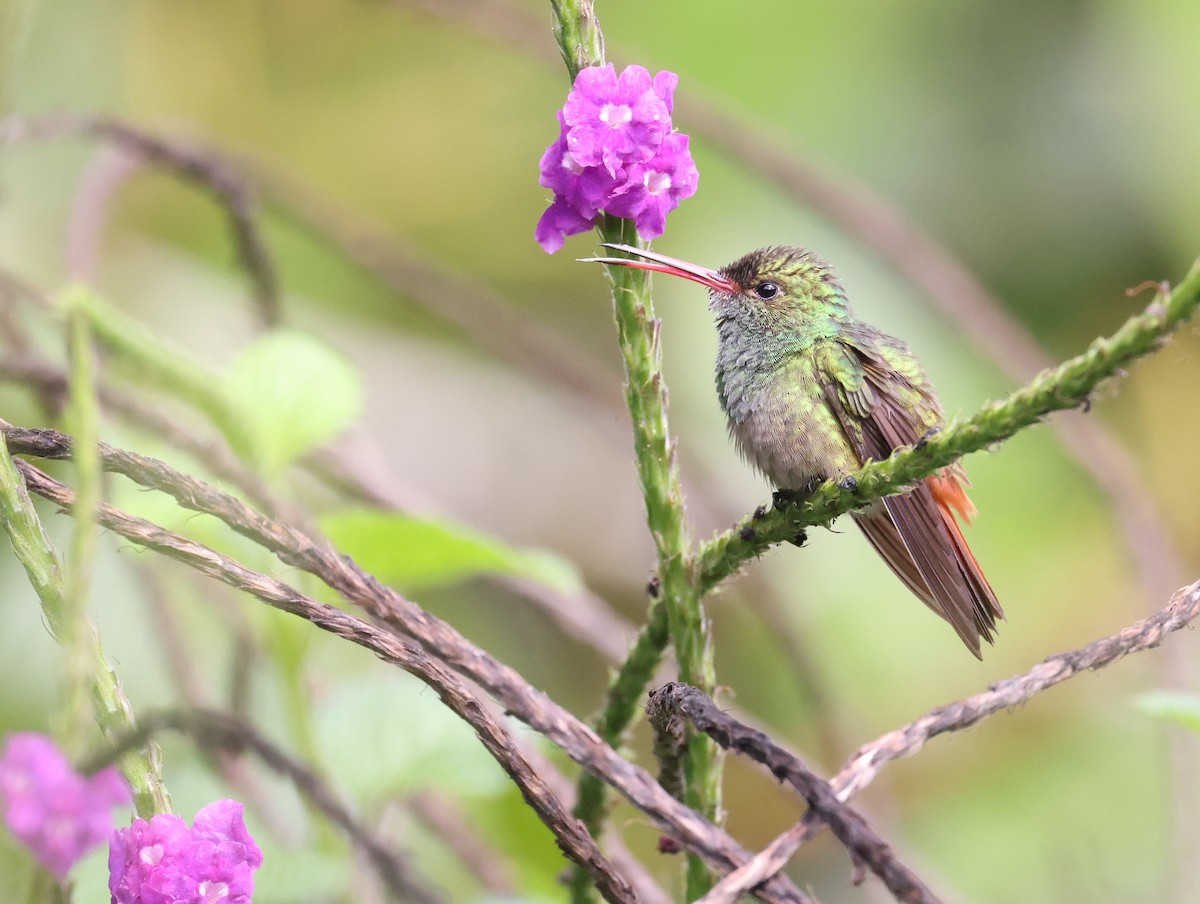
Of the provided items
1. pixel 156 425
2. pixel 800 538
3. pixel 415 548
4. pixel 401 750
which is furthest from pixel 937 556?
pixel 156 425

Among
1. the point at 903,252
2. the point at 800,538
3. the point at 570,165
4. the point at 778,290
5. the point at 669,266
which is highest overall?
the point at 903,252

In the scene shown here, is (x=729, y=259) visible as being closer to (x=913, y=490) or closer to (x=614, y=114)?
(x=913, y=490)

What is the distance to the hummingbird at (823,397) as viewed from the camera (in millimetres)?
1869

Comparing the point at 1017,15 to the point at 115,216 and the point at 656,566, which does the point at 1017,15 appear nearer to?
the point at 115,216

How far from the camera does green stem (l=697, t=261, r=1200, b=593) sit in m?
0.96

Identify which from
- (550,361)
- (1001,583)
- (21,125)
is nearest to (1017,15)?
(1001,583)

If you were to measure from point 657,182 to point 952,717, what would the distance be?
65 cm

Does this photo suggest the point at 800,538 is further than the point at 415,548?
No

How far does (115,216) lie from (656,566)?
4.07 m

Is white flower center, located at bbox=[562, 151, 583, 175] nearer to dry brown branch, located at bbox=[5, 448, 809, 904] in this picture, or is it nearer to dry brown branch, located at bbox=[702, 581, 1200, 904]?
dry brown branch, located at bbox=[5, 448, 809, 904]

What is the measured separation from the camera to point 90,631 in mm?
984

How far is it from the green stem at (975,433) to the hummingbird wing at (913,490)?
39cm

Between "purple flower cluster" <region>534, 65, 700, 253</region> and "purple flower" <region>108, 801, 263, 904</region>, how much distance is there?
0.69 meters

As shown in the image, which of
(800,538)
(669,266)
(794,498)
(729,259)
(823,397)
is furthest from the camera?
(729,259)
